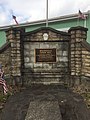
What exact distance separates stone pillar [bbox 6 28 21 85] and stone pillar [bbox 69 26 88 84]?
263 centimetres

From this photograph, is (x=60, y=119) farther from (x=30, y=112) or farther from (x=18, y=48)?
(x=18, y=48)

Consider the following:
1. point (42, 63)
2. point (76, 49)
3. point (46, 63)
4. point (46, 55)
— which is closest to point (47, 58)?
point (46, 55)

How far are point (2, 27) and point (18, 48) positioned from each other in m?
12.4

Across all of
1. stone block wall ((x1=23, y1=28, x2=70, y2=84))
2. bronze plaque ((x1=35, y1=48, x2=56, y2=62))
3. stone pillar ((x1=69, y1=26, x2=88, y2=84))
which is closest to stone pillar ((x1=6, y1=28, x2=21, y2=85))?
stone block wall ((x1=23, y1=28, x2=70, y2=84))

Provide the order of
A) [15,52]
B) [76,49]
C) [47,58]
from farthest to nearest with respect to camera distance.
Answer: [47,58], [15,52], [76,49]

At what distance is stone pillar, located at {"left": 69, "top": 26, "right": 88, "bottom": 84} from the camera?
9.71m

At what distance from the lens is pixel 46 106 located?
6629 mm

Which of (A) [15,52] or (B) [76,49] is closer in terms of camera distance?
(B) [76,49]

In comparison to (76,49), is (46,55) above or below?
below

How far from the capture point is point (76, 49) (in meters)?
9.78

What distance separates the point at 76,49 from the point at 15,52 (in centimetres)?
302

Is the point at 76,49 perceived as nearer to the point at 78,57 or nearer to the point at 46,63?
the point at 78,57

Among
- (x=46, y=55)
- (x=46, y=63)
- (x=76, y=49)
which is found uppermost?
(x=76, y=49)

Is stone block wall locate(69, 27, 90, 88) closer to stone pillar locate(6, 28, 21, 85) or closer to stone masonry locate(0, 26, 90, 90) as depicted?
stone masonry locate(0, 26, 90, 90)
